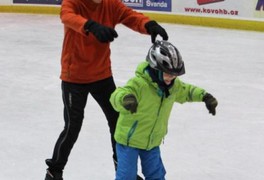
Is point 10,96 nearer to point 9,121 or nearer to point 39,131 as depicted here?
point 9,121

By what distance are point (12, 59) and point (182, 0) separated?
292 centimetres

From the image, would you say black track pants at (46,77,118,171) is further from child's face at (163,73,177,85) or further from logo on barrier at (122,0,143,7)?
logo on barrier at (122,0,143,7)

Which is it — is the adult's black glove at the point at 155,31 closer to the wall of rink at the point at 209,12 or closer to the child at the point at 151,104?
the child at the point at 151,104

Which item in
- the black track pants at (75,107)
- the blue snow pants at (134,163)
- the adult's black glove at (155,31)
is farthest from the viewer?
the black track pants at (75,107)

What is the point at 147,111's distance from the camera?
2.08 meters

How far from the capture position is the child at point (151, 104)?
78.9 inches

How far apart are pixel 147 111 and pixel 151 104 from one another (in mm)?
31

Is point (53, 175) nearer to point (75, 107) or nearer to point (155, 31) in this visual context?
A: point (75, 107)

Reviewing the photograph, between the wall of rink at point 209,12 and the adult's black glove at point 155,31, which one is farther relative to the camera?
the wall of rink at point 209,12

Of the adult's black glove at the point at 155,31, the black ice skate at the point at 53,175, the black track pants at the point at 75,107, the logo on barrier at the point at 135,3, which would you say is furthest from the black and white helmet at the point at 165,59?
the logo on barrier at the point at 135,3

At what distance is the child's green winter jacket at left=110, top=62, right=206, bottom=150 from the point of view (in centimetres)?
206

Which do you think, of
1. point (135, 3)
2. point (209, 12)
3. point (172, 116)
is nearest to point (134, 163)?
point (172, 116)

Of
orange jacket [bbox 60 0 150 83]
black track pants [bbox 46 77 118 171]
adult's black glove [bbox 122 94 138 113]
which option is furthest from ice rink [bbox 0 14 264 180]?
adult's black glove [bbox 122 94 138 113]

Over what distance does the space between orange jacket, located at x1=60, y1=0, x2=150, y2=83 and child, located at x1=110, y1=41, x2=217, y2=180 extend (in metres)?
0.38
